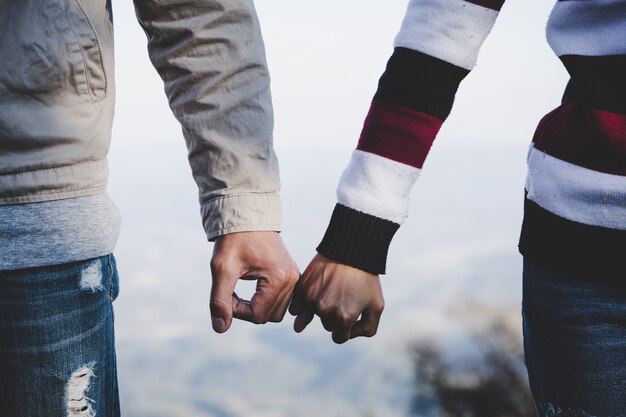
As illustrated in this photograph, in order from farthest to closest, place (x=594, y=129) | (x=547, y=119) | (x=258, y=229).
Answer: (x=258, y=229)
(x=547, y=119)
(x=594, y=129)

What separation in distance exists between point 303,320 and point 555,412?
0.50 m

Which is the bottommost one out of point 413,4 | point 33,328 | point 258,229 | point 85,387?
point 85,387

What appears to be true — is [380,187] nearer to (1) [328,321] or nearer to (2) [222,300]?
(1) [328,321]

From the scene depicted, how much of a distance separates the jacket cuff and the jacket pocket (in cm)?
32

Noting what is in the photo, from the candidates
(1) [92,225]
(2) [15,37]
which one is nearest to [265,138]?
(1) [92,225]

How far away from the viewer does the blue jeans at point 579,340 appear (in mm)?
999

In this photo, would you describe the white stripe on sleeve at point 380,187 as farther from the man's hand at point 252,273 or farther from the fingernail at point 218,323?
the fingernail at point 218,323

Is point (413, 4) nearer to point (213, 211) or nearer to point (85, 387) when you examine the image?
point (213, 211)

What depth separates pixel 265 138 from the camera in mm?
1377

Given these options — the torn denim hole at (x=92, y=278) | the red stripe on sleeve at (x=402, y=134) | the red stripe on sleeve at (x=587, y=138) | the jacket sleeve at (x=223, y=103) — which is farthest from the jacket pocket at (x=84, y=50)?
the red stripe on sleeve at (x=587, y=138)

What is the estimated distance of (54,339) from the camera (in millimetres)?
1158

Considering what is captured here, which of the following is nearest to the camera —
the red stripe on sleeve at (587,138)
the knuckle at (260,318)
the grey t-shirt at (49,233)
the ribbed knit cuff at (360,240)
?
the red stripe on sleeve at (587,138)

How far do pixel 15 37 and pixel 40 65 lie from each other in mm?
65

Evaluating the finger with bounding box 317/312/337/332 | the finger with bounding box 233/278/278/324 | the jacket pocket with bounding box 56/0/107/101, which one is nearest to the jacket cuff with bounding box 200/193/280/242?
the finger with bounding box 233/278/278/324
